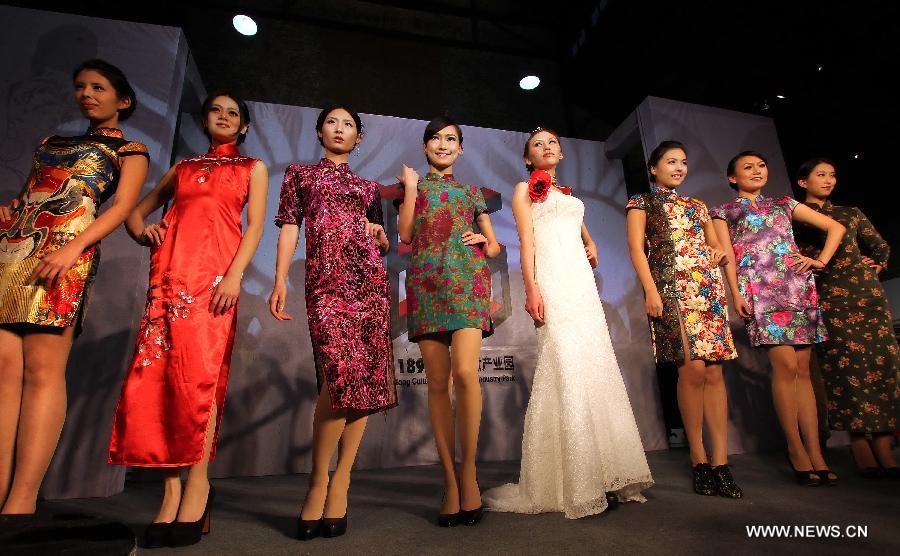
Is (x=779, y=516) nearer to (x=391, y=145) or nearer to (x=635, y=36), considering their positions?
(x=391, y=145)

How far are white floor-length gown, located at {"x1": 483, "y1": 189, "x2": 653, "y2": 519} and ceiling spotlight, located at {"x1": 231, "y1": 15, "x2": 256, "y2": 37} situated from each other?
4.40 meters

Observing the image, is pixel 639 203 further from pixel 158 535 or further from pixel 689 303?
pixel 158 535

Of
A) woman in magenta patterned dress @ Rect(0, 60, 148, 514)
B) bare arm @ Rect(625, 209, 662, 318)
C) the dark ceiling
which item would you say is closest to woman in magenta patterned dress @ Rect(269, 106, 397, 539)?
woman in magenta patterned dress @ Rect(0, 60, 148, 514)

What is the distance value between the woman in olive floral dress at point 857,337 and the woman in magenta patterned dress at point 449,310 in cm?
220

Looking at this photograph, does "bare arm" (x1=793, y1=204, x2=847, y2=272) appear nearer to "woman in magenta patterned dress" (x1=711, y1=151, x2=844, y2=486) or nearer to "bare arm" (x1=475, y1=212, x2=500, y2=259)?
"woman in magenta patterned dress" (x1=711, y1=151, x2=844, y2=486)

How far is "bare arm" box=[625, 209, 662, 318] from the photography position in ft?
7.31

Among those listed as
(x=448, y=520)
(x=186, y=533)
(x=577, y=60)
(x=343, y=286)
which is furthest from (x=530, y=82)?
(x=186, y=533)

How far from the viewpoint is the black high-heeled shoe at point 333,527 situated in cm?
158

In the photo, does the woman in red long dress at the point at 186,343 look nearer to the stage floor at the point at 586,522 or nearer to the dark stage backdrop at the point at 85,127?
the stage floor at the point at 586,522

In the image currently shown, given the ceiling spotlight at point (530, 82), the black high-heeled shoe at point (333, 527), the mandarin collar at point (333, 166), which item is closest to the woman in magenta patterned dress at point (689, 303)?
the mandarin collar at point (333, 166)

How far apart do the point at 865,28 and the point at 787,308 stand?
3.24 m

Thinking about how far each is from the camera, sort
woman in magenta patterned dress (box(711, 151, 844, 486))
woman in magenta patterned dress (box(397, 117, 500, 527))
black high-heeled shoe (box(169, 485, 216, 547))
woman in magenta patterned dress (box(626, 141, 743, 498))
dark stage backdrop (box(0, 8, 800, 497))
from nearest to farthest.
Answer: black high-heeled shoe (box(169, 485, 216, 547))
woman in magenta patterned dress (box(397, 117, 500, 527))
woman in magenta patterned dress (box(626, 141, 743, 498))
woman in magenta patterned dress (box(711, 151, 844, 486))
dark stage backdrop (box(0, 8, 800, 497))

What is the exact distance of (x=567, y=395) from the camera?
182cm

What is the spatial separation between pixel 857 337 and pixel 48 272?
12.6ft
